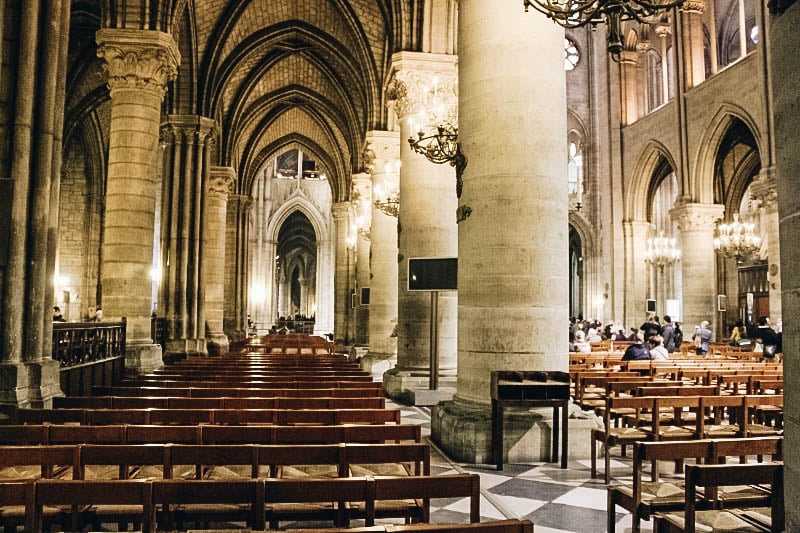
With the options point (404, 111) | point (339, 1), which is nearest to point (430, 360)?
point (404, 111)

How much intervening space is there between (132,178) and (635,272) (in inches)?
889

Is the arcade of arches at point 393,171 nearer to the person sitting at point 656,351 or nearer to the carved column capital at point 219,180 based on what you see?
the carved column capital at point 219,180

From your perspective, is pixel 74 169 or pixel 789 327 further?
pixel 74 169

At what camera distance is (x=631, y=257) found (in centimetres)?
2845

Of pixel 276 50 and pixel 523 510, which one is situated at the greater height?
pixel 276 50

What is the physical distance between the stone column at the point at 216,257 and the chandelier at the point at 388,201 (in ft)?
28.9

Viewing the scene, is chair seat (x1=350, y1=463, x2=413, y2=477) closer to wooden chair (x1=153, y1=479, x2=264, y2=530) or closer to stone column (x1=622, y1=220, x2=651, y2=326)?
wooden chair (x1=153, y1=479, x2=264, y2=530)

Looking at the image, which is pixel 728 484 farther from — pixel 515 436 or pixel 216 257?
pixel 216 257

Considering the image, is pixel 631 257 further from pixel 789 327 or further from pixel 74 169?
pixel 789 327

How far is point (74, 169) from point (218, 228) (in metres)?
7.00

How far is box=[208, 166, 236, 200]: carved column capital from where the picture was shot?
78.5 ft

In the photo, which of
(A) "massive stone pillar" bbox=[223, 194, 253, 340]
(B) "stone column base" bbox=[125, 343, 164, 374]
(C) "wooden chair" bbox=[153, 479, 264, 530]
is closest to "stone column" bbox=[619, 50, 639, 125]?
(A) "massive stone pillar" bbox=[223, 194, 253, 340]

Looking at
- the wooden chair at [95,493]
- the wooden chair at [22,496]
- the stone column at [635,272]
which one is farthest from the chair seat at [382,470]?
the stone column at [635,272]

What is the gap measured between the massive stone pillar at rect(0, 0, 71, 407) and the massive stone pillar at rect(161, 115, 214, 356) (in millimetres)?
10422
